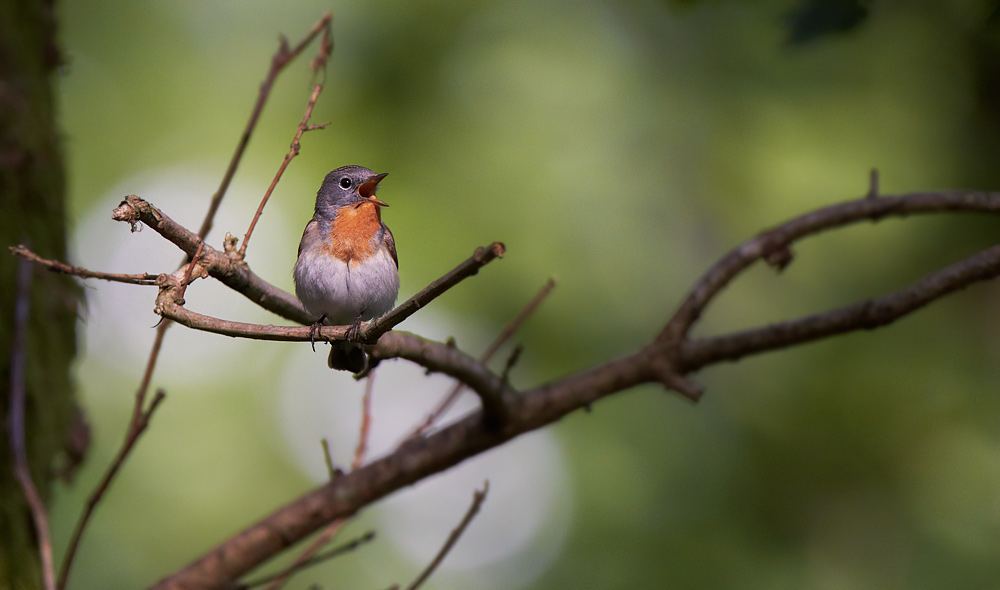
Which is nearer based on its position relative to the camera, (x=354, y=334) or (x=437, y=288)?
(x=437, y=288)

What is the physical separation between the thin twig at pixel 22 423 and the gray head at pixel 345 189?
1.11m

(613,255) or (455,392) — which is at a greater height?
(613,255)

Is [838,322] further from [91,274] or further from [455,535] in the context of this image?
[91,274]

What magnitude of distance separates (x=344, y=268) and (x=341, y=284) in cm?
7

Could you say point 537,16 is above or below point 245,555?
above

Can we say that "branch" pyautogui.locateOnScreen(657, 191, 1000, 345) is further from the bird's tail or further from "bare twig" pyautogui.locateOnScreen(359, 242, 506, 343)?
"bare twig" pyautogui.locateOnScreen(359, 242, 506, 343)

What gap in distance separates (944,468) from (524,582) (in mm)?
4817

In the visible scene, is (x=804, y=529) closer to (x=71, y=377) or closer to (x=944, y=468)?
(x=944, y=468)

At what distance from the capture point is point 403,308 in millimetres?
1832

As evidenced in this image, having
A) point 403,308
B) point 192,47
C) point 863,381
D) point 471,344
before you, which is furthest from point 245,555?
point 192,47

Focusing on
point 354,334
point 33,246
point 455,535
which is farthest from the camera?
point 33,246

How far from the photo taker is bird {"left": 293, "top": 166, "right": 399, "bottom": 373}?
9.88 feet

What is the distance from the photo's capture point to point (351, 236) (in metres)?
3.12

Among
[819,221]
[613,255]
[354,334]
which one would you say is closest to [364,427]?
[354,334]
